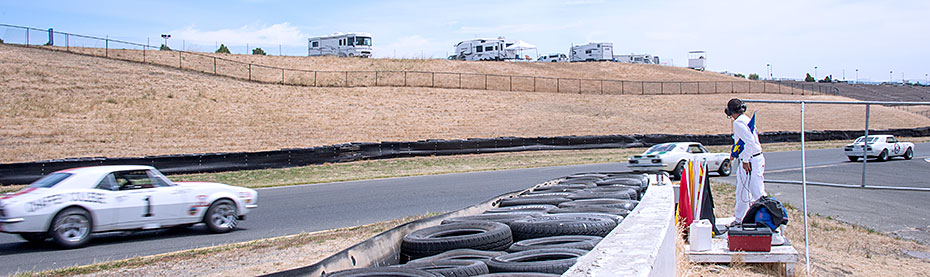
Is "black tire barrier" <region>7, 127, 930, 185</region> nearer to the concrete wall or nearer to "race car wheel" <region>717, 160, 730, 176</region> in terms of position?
the concrete wall

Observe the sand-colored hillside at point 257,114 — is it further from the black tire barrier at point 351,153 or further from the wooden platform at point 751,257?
the wooden platform at point 751,257

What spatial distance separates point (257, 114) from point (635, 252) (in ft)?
116

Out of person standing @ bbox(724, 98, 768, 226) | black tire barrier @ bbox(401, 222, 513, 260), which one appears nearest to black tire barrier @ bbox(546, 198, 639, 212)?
person standing @ bbox(724, 98, 768, 226)

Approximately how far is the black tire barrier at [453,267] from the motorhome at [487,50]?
63.6m

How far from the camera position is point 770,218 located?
21.8 feet

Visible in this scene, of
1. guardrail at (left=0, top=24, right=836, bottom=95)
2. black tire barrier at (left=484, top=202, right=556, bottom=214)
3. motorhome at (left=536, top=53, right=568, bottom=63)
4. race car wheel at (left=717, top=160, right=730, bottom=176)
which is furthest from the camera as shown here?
motorhome at (left=536, top=53, right=568, bottom=63)

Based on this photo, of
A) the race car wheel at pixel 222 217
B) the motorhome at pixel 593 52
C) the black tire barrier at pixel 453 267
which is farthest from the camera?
the motorhome at pixel 593 52

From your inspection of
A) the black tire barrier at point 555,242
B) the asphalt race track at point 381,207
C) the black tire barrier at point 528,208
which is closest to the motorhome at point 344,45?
the asphalt race track at point 381,207

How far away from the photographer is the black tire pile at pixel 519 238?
4.05 meters

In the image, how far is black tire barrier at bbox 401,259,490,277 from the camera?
404 cm

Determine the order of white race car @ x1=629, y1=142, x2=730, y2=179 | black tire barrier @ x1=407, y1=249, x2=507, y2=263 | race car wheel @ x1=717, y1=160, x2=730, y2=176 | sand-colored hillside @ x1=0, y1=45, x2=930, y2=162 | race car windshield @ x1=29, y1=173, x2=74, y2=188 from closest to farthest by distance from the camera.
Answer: black tire barrier @ x1=407, y1=249, x2=507, y2=263 → race car windshield @ x1=29, y1=173, x2=74, y2=188 → white race car @ x1=629, y1=142, x2=730, y2=179 → race car wheel @ x1=717, y1=160, x2=730, y2=176 → sand-colored hillside @ x1=0, y1=45, x2=930, y2=162

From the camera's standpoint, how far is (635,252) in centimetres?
293

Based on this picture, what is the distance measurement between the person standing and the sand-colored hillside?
74.2ft

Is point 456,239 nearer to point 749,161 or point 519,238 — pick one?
point 519,238
